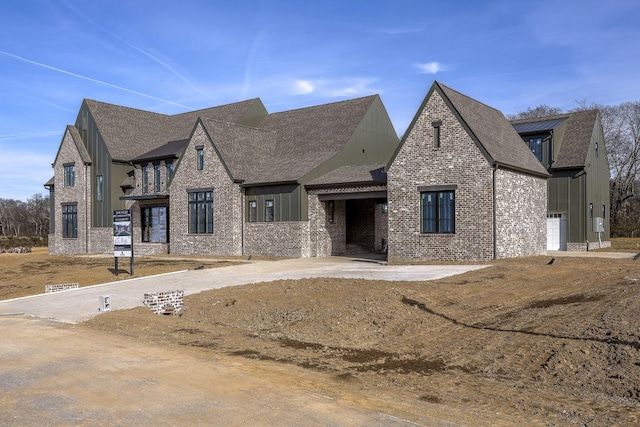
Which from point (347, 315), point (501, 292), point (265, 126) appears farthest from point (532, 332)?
point (265, 126)

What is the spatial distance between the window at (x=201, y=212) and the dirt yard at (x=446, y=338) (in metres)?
16.9

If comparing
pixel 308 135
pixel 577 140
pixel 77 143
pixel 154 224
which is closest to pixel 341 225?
Answer: pixel 308 135

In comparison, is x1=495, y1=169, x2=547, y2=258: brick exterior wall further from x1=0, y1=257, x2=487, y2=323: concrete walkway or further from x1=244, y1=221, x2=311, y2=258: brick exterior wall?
x1=244, y1=221, x2=311, y2=258: brick exterior wall

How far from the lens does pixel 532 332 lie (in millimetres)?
10281

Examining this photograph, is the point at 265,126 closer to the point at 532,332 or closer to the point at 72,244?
the point at 72,244

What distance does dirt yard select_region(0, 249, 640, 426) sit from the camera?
684 centimetres

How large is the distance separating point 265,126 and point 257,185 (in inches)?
351

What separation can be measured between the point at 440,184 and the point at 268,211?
10804 mm

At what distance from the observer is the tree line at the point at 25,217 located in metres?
102

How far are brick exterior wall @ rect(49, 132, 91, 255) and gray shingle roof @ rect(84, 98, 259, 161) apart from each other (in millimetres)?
2962

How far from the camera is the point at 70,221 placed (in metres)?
43.6

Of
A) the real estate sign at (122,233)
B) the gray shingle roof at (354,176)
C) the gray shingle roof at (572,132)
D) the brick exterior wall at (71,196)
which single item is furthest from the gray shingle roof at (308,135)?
the brick exterior wall at (71,196)

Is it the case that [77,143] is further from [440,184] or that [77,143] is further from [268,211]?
[440,184]

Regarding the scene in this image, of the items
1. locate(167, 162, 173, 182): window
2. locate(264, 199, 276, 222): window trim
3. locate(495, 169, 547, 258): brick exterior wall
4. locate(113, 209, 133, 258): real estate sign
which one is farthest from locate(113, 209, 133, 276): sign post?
locate(495, 169, 547, 258): brick exterior wall
